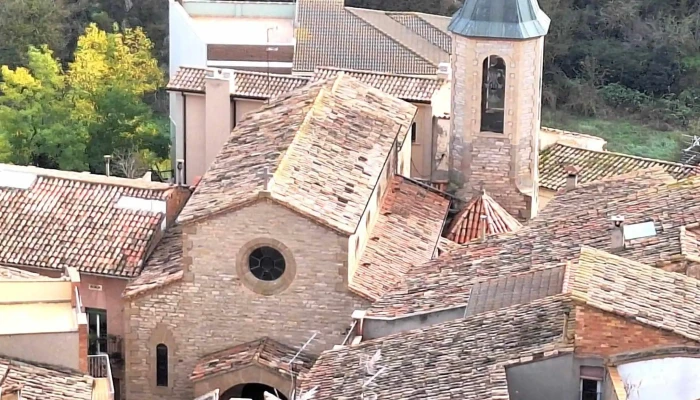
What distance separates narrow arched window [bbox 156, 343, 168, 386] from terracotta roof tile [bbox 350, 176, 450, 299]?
3.75 m

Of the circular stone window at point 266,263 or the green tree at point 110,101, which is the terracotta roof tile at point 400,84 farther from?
the green tree at point 110,101

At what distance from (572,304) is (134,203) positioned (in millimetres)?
13865

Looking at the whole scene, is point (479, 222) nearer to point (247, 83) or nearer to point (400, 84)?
point (400, 84)

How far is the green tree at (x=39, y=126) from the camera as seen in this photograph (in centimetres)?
4656

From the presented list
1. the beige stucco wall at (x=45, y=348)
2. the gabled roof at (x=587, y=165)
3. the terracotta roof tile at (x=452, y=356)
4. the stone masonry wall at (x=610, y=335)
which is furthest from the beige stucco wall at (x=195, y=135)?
the stone masonry wall at (x=610, y=335)

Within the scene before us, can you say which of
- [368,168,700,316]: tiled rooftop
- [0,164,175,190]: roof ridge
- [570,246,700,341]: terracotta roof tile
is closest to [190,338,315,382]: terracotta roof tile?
[368,168,700,316]: tiled rooftop

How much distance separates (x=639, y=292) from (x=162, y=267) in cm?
1132

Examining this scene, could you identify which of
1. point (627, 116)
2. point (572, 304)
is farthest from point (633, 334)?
point (627, 116)

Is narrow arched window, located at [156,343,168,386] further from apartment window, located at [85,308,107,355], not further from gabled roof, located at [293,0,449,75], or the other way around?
gabled roof, located at [293,0,449,75]

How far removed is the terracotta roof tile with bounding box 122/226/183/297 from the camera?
2775cm

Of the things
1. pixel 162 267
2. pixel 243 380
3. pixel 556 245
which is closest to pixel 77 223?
pixel 162 267

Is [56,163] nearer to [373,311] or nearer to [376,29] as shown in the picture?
[376,29]

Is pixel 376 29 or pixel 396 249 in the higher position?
pixel 376 29

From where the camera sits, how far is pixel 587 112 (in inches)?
2537
